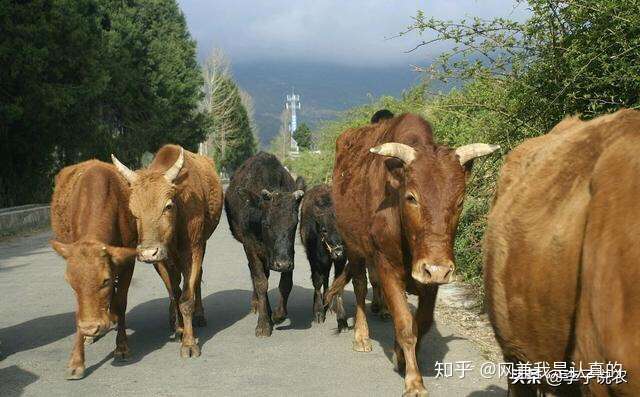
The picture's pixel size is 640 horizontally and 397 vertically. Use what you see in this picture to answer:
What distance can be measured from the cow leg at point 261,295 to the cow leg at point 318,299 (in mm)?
702

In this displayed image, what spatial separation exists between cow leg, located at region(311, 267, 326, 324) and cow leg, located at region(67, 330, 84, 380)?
119 inches

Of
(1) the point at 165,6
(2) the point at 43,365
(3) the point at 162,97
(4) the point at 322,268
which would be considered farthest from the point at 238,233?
(1) the point at 165,6

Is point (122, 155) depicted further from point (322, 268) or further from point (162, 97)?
point (322, 268)

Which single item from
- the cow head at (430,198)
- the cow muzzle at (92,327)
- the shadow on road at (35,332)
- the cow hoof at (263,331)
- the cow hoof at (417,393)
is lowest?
the cow hoof at (263,331)

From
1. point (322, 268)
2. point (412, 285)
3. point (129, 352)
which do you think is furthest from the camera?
point (322, 268)

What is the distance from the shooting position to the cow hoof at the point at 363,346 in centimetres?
668

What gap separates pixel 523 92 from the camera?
24.5 feet

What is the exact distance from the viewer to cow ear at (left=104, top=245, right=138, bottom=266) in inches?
233

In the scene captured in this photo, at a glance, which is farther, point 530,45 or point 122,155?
point 122,155

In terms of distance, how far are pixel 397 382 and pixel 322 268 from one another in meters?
2.98

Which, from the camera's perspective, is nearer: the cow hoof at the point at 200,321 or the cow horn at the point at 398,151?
the cow horn at the point at 398,151

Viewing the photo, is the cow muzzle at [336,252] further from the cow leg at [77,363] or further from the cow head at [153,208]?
the cow leg at [77,363]

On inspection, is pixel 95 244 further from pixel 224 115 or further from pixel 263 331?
pixel 224 115

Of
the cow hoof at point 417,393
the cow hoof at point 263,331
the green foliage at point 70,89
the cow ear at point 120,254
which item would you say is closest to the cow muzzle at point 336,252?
the cow hoof at point 263,331
